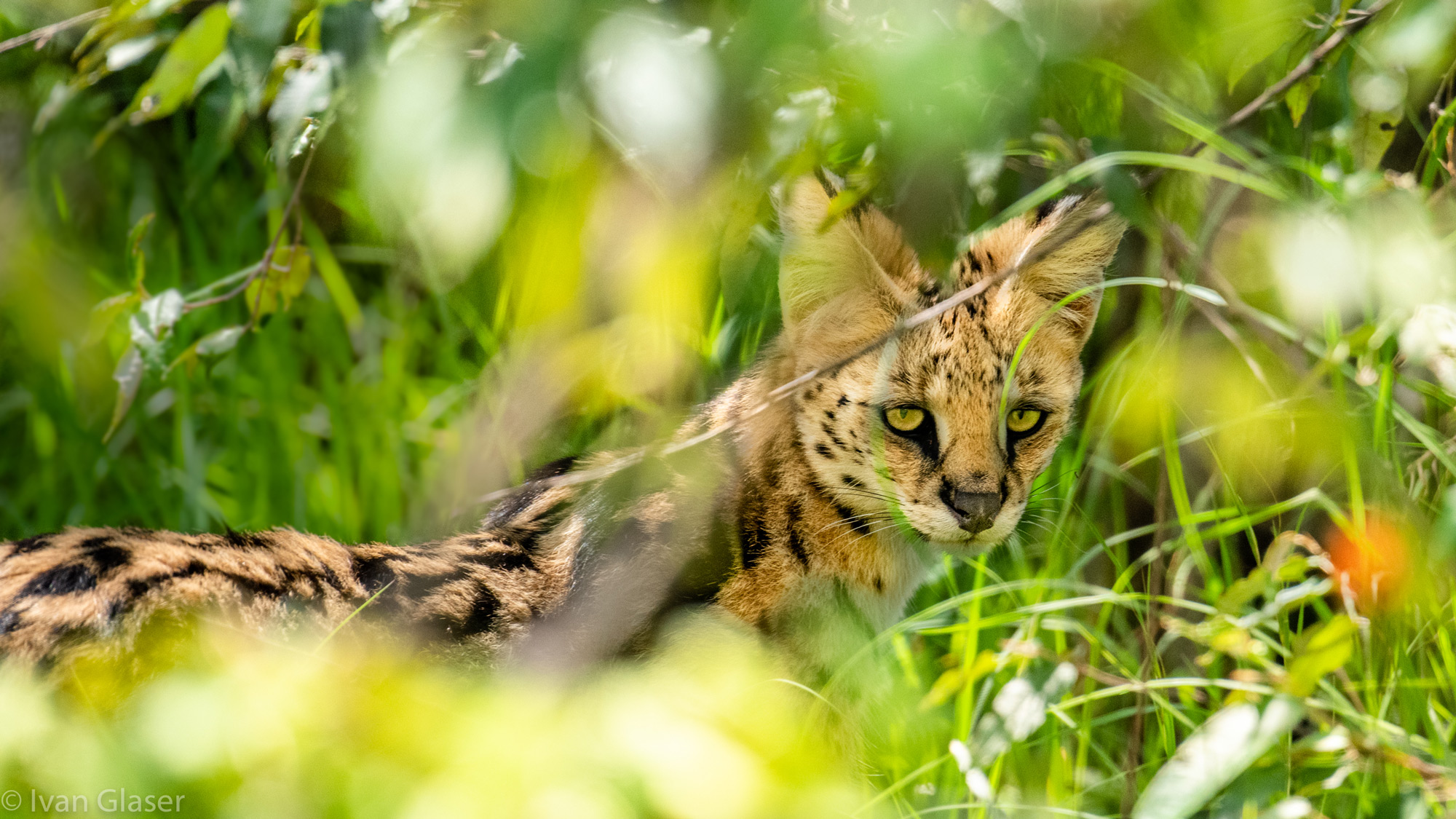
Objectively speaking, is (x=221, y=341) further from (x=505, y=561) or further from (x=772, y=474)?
(x=772, y=474)

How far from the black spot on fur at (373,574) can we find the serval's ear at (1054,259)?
4.76ft

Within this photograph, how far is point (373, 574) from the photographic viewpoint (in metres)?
2.13

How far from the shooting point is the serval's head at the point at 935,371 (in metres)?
2.33

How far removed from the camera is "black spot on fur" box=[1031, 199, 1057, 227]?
2527mm

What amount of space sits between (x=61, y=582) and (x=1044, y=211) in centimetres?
228

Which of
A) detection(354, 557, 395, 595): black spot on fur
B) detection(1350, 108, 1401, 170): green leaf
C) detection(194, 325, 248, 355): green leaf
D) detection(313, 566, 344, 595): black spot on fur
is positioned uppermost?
detection(194, 325, 248, 355): green leaf

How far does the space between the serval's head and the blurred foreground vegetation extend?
0.46ft

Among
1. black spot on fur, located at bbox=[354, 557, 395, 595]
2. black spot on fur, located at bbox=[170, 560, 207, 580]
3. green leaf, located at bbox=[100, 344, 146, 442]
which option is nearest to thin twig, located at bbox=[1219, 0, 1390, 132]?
black spot on fur, located at bbox=[354, 557, 395, 595]

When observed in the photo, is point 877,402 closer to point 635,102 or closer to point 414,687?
point 635,102

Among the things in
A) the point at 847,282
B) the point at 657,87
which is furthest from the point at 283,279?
the point at 657,87

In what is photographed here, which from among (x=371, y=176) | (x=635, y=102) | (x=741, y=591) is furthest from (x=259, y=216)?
(x=635, y=102)

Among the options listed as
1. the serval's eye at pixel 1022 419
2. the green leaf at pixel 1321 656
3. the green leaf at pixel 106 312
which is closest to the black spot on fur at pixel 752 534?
the serval's eye at pixel 1022 419

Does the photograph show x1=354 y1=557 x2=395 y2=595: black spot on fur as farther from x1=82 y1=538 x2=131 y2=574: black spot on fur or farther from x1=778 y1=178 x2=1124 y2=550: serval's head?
x1=778 y1=178 x2=1124 y2=550: serval's head

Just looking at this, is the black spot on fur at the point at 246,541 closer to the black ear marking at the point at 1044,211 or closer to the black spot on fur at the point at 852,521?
the black spot on fur at the point at 852,521
